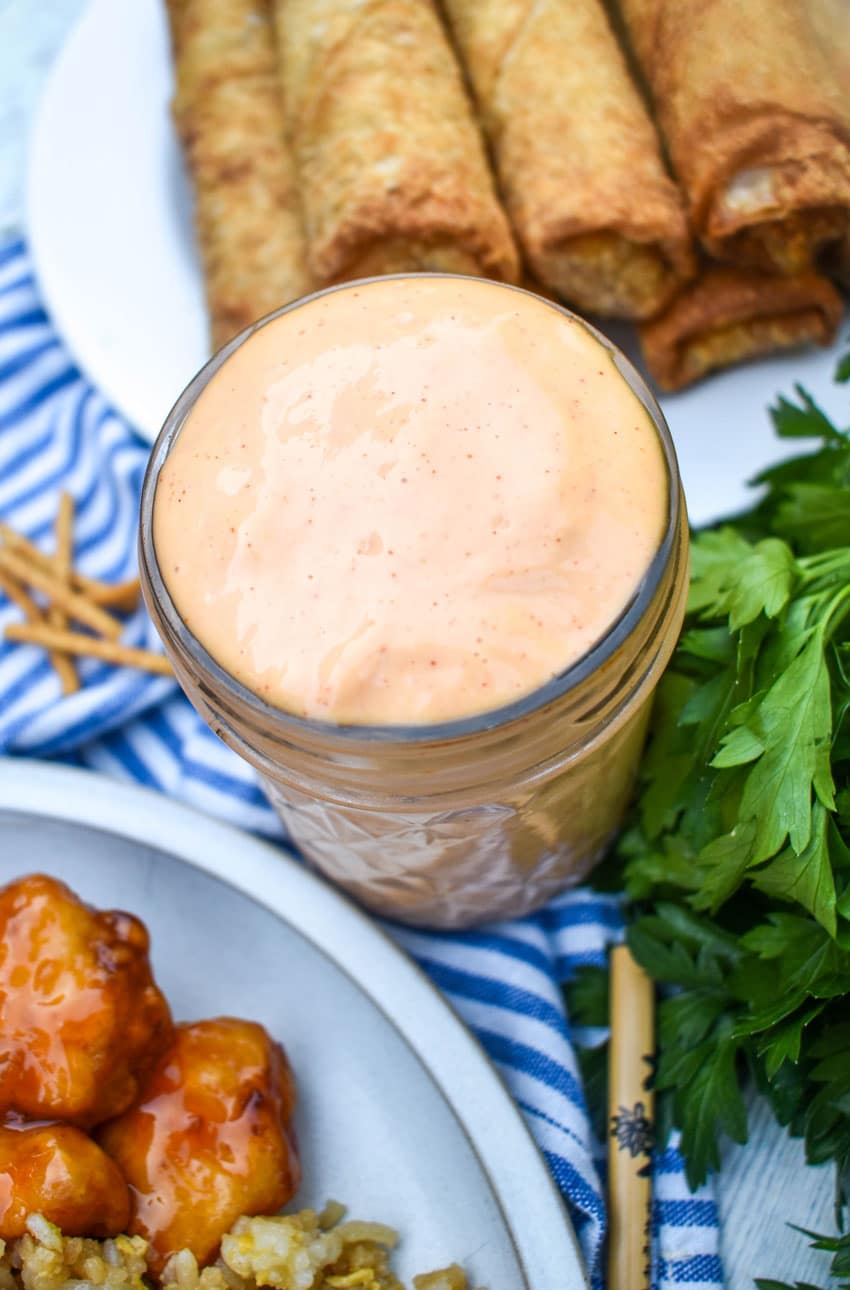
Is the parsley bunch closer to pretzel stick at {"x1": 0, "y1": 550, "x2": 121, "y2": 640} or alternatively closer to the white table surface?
the white table surface

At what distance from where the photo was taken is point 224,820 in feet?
4.42

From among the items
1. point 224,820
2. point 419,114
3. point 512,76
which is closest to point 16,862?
point 224,820

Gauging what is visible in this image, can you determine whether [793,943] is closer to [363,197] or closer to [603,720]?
[603,720]

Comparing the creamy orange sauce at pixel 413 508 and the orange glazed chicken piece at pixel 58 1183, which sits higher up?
the creamy orange sauce at pixel 413 508

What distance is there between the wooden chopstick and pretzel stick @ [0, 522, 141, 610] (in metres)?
0.75

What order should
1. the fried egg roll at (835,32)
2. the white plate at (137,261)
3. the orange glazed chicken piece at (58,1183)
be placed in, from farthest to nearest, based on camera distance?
the white plate at (137,261)
the fried egg roll at (835,32)
the orange glazed chicken piece at (58,1183)

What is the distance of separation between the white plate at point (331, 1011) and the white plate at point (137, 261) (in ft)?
1.76

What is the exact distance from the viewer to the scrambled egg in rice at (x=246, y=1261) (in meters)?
1.01

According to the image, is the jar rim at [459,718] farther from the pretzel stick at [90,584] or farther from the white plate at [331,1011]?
the pretzel stick at [90,584]

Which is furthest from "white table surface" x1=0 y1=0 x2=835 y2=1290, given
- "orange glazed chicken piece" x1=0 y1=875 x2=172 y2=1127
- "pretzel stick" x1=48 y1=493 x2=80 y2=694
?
"pretzel stick" x1=48 y1=493 x2=80 y2=694

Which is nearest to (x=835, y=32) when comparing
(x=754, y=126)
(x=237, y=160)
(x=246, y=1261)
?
(x=754, y=126)

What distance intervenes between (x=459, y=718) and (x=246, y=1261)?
510mm

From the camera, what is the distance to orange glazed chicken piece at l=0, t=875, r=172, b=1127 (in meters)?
1.09

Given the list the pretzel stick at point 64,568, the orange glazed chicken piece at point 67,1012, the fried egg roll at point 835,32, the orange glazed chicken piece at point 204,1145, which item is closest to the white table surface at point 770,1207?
the orange glazed chicken piece at point 204,1145
